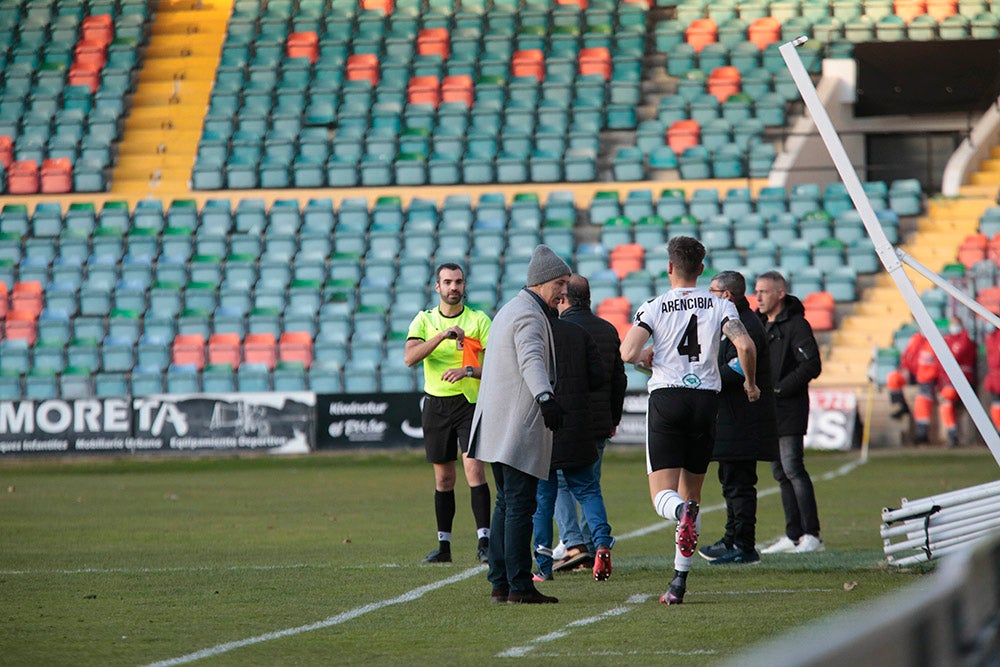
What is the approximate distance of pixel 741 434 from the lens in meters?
11.1

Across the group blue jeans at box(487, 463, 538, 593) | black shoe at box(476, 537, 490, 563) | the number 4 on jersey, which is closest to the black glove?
blue jeans at box(487, 463, 538, 593)

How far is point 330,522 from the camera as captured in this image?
15.1 metres

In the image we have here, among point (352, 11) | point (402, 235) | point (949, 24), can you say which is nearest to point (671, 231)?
point (402, 235)

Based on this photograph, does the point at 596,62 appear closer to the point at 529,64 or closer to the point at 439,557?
the point at 529,64

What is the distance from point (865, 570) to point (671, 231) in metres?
18.0

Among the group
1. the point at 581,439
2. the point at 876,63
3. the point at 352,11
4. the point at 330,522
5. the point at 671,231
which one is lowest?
the point at 330,522

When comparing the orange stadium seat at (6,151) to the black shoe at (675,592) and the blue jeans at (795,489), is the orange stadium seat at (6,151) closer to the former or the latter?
the blue jeans at (795,489)

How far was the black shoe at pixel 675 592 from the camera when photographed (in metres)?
8.85

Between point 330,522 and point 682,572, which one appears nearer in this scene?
point 682,572

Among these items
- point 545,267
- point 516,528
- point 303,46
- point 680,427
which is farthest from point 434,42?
point 516,528

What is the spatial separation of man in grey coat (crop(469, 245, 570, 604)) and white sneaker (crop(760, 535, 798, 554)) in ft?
10.7

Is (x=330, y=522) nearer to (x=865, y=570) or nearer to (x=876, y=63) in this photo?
(x=865, y=570)

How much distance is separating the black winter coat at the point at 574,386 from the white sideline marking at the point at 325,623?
108cm

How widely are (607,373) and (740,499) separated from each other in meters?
1.33
